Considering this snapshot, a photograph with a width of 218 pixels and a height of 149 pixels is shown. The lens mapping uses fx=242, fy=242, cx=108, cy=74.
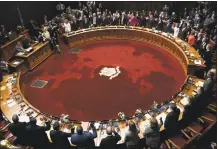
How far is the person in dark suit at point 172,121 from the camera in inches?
268

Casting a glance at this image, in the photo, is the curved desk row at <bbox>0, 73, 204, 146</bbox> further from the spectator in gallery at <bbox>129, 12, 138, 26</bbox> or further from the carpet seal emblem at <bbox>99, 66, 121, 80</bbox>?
the spectator in gallery at <bbox>129, 12, 138, 26</bbox>

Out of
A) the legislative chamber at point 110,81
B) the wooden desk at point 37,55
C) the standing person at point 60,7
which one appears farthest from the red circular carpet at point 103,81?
the standing person at point 60,7

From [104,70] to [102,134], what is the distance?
553 cm

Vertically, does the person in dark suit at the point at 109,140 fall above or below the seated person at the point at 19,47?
above

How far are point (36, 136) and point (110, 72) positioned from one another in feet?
21.0

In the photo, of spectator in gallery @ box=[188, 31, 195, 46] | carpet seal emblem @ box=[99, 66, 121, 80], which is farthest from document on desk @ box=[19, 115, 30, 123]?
spectator in gallery @ box=[188, 31, 195, 46]

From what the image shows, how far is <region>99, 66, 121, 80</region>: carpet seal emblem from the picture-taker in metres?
12.1

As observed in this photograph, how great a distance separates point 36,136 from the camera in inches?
260

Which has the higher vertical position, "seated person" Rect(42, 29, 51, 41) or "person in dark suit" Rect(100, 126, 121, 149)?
"person in dark suit" Rect(100, 126, 121, 149)

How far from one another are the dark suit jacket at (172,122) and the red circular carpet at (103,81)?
103 inches

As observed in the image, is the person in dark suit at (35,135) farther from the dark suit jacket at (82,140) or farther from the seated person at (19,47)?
the seated person at (19,47)

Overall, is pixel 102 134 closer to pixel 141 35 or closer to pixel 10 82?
pixel 10 82

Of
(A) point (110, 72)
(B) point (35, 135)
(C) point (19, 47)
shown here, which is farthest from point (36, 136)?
(C) point (19, 47)

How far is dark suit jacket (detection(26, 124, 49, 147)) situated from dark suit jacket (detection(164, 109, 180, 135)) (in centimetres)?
347
